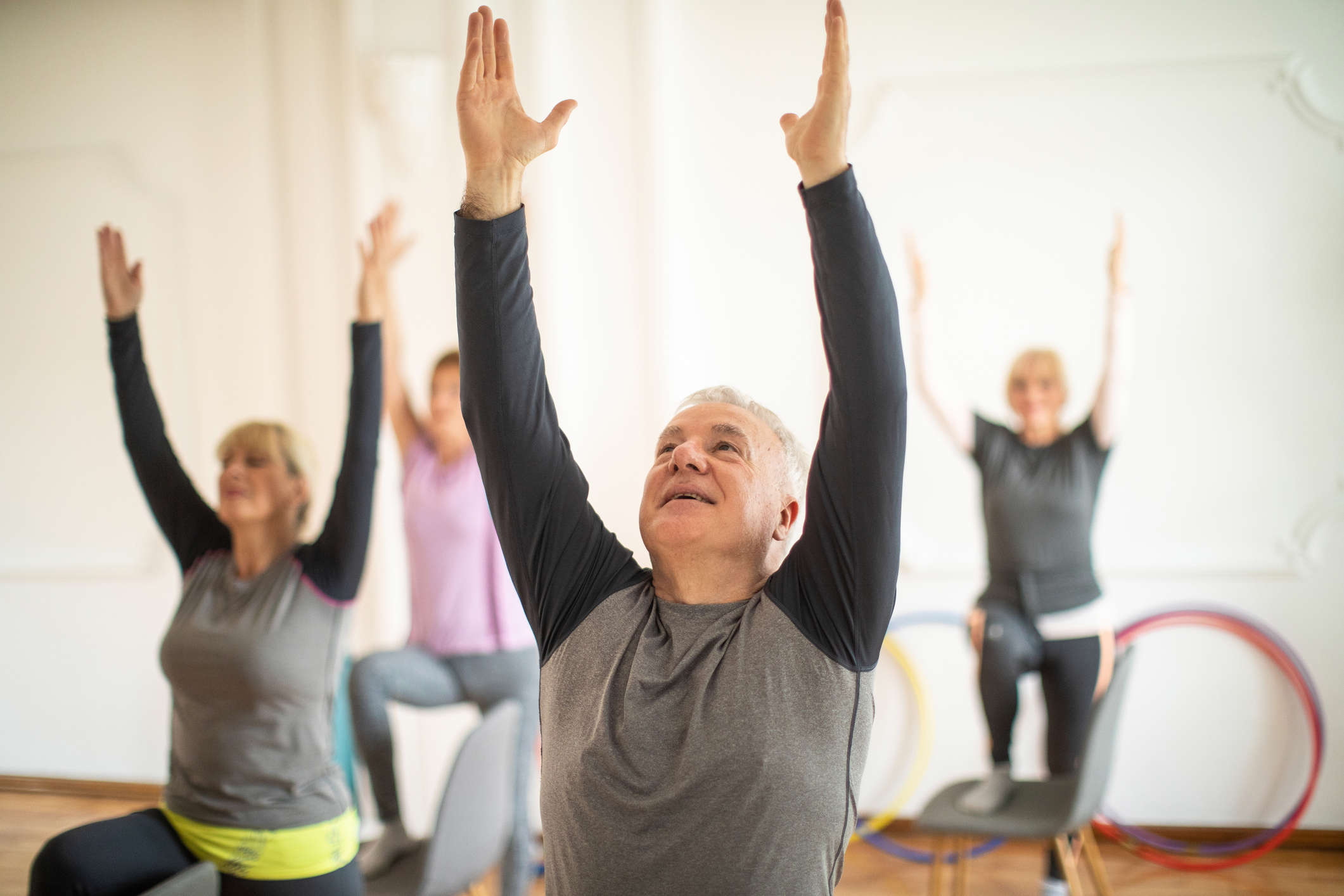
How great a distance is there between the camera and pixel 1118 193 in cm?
352

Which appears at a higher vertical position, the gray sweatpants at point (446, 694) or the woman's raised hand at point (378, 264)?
the woman's raised hand at point (378, 264)

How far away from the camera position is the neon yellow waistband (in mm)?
1805

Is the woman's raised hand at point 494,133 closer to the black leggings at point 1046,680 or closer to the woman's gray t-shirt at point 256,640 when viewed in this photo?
the woman's gray t-shirt at point 256,640

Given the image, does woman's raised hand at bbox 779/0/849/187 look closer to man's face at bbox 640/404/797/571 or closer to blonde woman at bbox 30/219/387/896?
man's face at bbox 640/404/797/571

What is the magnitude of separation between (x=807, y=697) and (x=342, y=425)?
10.3ft

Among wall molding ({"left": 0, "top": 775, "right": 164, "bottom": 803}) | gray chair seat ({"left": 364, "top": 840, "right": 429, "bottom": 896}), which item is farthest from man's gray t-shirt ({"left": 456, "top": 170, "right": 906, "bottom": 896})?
wall molding ({"left": 0, "top": 775, "right": 164, "bottom": 803})

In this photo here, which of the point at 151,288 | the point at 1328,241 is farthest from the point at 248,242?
the point at 1328,241

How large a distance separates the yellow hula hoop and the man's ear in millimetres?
2393

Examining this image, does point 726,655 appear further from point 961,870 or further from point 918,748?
point 918,748

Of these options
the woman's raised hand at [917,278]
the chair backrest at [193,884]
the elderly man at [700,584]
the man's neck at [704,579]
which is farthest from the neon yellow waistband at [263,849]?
the woman's raised hand at [917,278]

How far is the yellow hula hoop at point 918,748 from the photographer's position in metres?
3.56

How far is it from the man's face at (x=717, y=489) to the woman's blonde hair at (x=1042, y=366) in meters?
1.95

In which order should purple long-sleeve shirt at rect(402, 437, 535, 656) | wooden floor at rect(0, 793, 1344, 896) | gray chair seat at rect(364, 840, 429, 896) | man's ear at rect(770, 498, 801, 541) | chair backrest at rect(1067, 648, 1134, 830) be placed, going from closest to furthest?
man's ear at rect(770, 498, 801, 541)
gray chair seat at rect(364, 840, 429, 896)
chair backrest at rect(1067, 648, 1134, 830)
purple long-sleeve shirt at rect(402, 437, 535, 656)
wooden floor at rect(0, 793, 1344, 896)

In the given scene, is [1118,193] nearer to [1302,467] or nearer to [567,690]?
[1302,467]
